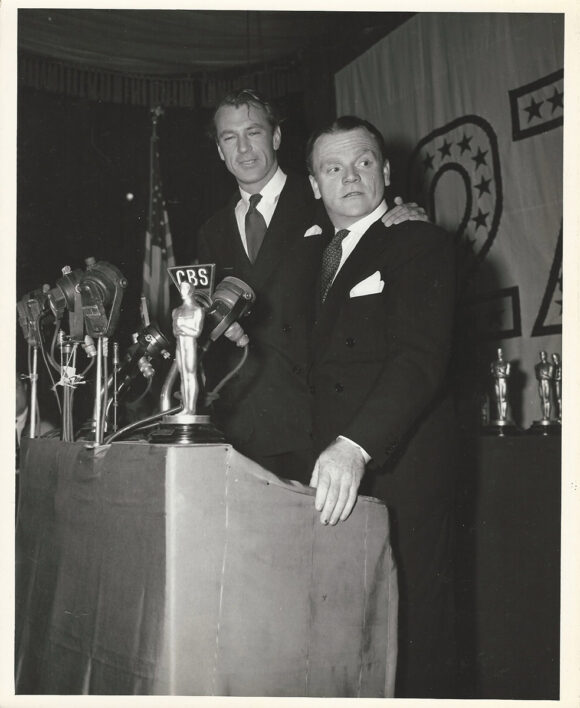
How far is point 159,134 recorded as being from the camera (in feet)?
13.0

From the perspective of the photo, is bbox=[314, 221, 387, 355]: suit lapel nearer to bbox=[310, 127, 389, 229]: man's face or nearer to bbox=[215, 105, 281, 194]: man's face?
bbox=[310, 127, 389, 229]: man's face

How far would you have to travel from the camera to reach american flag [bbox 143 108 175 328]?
3.79m

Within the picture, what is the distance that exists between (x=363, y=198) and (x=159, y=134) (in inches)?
102

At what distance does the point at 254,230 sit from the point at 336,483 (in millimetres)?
1198

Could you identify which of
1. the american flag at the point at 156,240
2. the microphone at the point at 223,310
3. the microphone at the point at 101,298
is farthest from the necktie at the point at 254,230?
the american flag at the point at 156,240

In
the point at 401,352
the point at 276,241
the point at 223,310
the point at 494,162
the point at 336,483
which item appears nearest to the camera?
the point at 336,483

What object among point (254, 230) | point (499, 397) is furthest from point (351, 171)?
point (499, 397)

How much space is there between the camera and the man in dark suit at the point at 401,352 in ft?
4.82

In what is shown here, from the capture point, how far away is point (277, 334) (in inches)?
78.9

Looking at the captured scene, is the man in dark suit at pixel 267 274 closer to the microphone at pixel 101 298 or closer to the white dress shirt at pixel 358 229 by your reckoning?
the white dress shirt at pixel 358 229

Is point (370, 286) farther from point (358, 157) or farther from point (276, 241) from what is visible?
point (276, 241)

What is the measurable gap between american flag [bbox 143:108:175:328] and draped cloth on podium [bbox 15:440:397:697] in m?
2.51

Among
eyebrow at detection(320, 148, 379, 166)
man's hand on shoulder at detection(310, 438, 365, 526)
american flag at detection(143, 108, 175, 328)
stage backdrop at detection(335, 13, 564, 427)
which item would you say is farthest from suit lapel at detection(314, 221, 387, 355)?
american flag at detection(143, 108, 175, 328)

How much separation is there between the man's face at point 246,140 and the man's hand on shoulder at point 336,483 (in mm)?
1204
